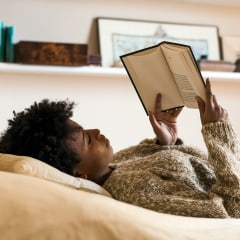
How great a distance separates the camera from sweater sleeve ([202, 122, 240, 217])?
3.66ft

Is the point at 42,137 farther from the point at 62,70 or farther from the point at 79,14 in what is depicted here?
the point at 79,14

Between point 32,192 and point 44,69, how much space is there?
5.70 ft

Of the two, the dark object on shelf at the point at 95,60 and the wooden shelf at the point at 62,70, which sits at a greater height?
the dark object on shelf at the point at 95,60

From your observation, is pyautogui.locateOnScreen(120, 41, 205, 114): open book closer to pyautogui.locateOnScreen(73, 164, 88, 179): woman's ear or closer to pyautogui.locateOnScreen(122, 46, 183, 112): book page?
pyautogui.locateOnScreen(122, 46, 183, 112): book page

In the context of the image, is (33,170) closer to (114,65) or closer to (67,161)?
(67,161)

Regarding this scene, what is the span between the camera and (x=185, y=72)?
4.13 ft

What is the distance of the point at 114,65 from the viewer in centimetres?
256

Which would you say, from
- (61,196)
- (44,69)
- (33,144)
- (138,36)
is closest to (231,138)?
(33,144)

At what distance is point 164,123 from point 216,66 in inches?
49.4

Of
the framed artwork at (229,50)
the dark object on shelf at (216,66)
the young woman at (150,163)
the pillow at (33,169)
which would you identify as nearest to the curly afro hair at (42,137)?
the young woman at (150,163)

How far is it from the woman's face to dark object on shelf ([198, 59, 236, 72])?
1454mm

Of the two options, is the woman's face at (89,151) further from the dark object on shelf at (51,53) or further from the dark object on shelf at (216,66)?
the dark object on shelf at (216,66)

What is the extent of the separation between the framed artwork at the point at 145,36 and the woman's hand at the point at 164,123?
1.03 metres

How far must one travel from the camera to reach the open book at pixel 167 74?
123 cm
